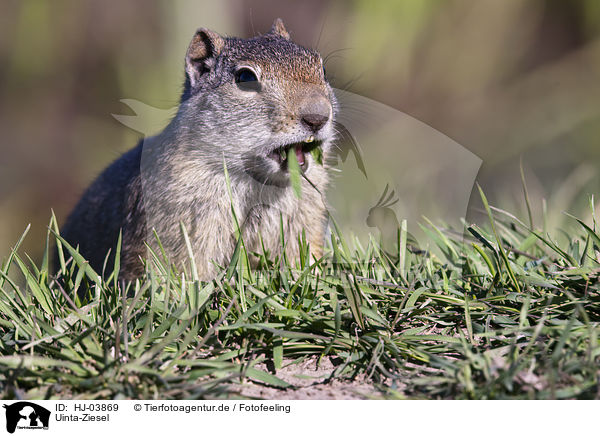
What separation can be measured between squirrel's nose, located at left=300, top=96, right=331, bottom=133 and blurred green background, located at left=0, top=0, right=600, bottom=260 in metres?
0.58

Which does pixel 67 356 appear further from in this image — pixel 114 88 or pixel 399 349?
pixel 114 88

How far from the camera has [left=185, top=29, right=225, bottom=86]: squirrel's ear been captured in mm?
2955

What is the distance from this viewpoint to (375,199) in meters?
2.72

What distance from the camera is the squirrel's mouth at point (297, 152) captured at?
2.58m

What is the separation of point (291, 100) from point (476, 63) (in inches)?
106

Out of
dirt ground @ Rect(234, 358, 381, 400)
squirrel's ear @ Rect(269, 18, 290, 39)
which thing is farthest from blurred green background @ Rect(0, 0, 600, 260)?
dirt ground @ Rect(234, 358, 381, 400)

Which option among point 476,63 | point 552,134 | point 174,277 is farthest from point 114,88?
point 552,134

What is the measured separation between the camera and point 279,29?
3.30m

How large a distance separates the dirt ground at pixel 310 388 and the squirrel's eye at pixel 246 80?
1.33 meters

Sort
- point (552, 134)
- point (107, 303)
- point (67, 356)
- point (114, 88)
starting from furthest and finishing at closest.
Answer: point (552, 134)
point (114, 88)
point (107, 303)
point (67, 356)

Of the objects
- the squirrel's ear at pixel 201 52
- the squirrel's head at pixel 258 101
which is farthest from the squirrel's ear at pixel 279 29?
the squirrel's ear at pixel 201 52
